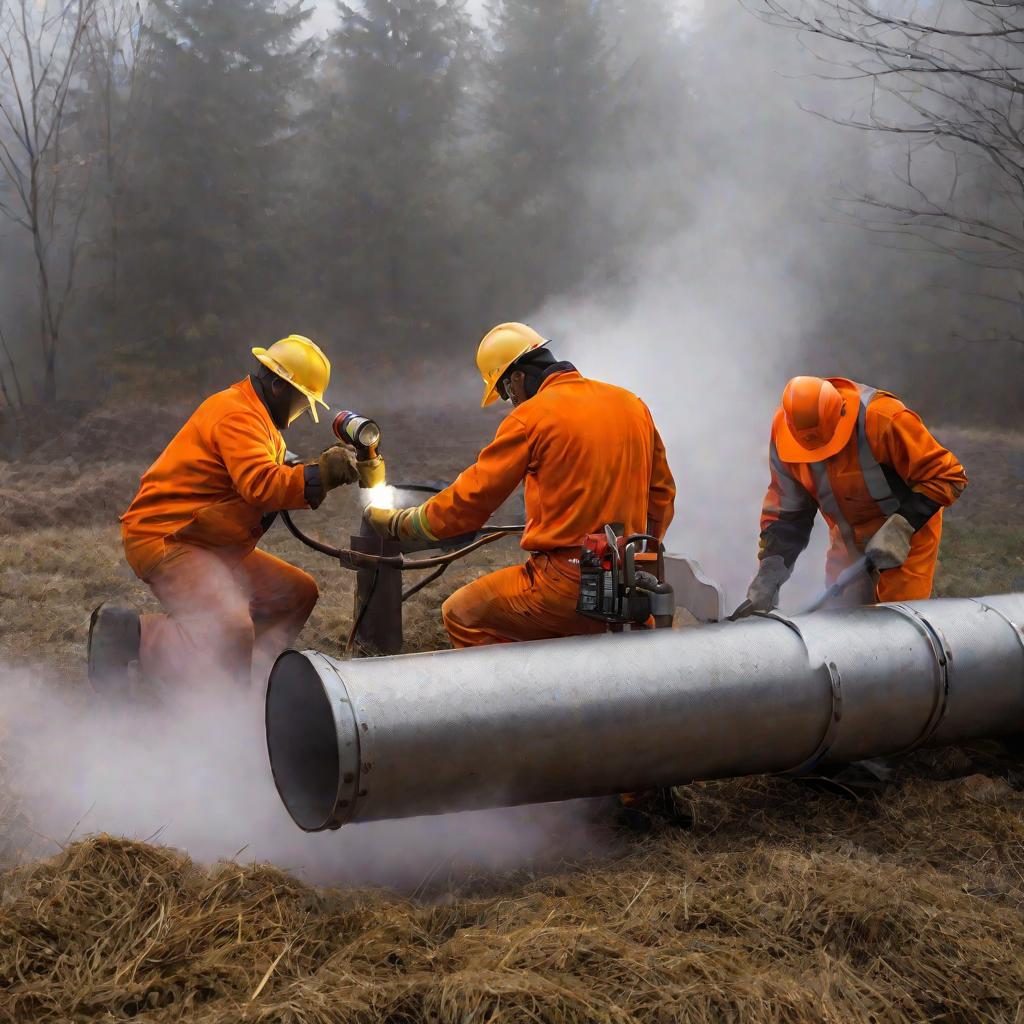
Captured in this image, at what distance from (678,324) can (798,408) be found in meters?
8.63

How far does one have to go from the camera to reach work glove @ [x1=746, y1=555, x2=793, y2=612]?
4.76 meters

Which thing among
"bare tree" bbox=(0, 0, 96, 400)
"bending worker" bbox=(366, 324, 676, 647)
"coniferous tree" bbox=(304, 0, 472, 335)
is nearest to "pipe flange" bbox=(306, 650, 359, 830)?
"bending worker" bbox=(366, 324, 676, 647)

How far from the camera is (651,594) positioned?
367cm

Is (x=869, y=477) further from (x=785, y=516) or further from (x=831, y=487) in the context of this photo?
(x=785, y=516)

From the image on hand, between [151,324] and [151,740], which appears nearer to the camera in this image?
[151,740]

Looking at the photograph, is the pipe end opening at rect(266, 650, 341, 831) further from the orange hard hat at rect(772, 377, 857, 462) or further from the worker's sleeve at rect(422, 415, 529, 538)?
the orange hard hat at rect(772, 377, 857, 462)

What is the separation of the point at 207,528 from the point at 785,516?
2621mm

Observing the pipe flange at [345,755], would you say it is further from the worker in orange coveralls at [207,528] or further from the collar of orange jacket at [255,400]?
the collar of orange jacket at [255,400]

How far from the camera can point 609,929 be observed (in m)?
2.87

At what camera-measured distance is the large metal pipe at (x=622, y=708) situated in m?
3.24

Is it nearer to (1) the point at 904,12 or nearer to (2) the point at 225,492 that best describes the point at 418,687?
(2) the point at 225,492

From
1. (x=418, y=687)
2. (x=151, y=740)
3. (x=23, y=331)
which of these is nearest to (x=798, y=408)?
(x=418, y=687)

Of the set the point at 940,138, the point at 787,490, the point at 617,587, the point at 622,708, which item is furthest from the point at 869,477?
the point at 940,138

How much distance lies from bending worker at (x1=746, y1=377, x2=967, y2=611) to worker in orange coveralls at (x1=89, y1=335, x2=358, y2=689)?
193 centimetres
